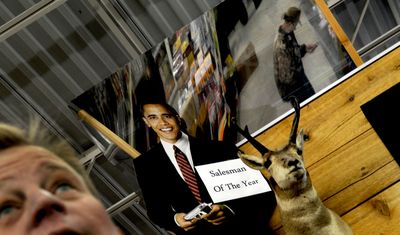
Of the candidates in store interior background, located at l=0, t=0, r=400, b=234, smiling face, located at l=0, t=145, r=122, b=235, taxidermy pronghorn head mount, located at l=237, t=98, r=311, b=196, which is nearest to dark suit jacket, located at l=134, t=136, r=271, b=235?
taxidermy pronghorn head mount, located at l=237, t=98, r=311, b=196

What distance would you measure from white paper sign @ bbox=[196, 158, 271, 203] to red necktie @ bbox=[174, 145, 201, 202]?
39mm

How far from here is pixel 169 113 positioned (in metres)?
2.34

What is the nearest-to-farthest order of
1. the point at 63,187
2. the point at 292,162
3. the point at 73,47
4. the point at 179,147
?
the point at 63,187 → the point at 292,162 → the point at 179,147 → the point at 73,47

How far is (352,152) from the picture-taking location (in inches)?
78.2

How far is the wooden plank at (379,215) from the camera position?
5.91ft

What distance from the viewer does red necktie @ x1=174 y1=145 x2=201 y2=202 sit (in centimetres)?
219

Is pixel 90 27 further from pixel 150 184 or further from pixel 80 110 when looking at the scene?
pixel 150 184

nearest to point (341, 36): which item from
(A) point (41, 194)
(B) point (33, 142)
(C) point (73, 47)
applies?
(B) point (33, 142)

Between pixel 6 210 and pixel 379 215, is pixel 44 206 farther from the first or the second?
pixel 379 215

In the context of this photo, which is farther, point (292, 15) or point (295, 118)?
point (292, 15)

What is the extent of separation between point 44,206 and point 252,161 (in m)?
1.22

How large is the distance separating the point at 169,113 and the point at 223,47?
15.6 inches

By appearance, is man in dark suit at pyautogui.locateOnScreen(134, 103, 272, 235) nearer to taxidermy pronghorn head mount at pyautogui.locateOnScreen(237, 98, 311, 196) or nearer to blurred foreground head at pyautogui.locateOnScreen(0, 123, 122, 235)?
taxidermy pronghorn head mount at pyautogui.locateOnScreen(237, 98, 311, 196)

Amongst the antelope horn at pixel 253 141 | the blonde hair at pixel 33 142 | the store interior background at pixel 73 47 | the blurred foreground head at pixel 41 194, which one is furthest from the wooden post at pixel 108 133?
the store interior background at pixel 73 47
